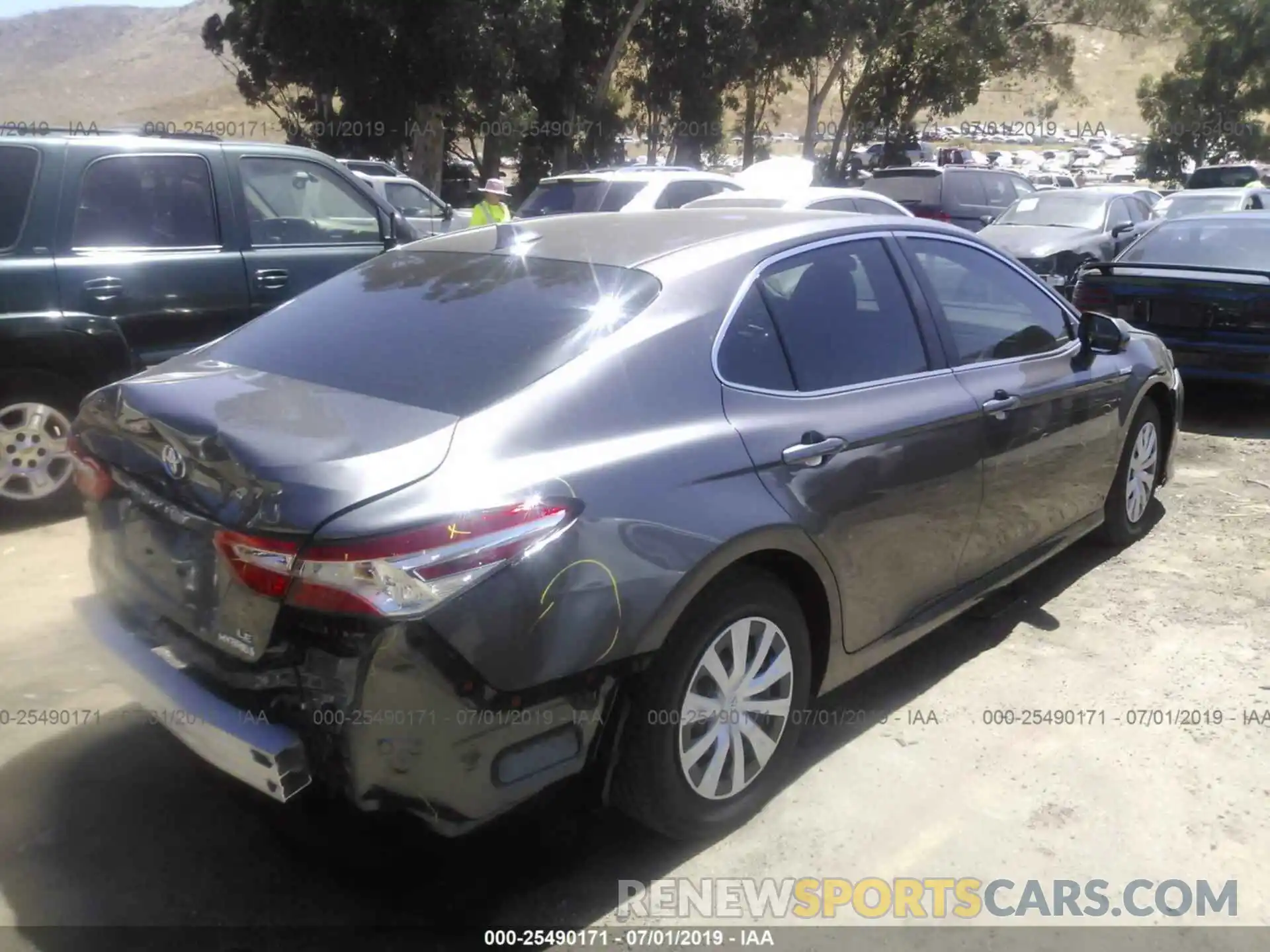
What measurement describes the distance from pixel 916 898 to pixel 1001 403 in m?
1.76

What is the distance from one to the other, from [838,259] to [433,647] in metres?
1.98

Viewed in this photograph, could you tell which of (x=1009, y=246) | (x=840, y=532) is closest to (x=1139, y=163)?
(x=1009, y=246)

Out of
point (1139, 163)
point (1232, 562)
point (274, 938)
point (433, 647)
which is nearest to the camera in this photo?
point (433, 647)

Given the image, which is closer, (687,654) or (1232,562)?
(687,654)

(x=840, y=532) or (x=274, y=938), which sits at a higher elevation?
(x=840, y=532)

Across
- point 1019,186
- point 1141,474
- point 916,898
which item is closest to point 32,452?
point 916,898

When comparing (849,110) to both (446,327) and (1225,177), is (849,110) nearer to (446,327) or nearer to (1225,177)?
(1225,177)

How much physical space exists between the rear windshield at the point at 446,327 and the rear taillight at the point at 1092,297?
238 inches

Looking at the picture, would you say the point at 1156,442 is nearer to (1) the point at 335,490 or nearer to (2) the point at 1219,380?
(2) the point at 1219,380

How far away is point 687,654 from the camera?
281 cm

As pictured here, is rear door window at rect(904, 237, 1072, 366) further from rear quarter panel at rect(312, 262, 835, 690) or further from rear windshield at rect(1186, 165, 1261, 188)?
rear windshield at rect(1186, 165, 1261, 188)

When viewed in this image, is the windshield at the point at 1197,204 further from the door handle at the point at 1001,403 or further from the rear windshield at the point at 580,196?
the door handle at the point at 1001,403

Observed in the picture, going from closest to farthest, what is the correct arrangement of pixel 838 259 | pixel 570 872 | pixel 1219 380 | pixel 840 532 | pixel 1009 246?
pixel 570 872, pixel 840 532, pixel 838 259, pixel 1219 380, pixel 1009 246

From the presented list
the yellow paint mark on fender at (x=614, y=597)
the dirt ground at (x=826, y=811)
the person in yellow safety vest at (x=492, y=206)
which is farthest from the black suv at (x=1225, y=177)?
the yellow paint mark on fender at (x=614, y=597)
